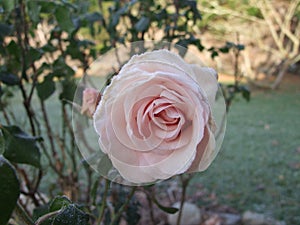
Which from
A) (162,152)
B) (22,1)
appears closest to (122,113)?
(162,152)

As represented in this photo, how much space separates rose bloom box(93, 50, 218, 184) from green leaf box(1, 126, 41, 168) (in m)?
0.28

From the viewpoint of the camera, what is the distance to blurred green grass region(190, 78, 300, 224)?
2.30m

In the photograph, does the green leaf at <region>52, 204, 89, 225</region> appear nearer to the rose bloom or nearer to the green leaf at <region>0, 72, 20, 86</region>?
the rose bloom

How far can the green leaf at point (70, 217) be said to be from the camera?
355 millimetres

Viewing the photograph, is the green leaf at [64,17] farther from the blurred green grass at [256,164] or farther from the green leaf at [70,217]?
the blurred green grass at [256,164]

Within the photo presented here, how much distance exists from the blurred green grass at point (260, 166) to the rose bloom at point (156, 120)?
1902 mm

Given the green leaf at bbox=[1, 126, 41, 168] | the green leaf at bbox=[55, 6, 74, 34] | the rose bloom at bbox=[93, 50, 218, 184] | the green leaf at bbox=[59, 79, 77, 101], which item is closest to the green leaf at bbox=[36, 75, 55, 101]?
the green leaf at bbox=[59, 79, 77, 101]

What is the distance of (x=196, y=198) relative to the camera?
241 centimetres

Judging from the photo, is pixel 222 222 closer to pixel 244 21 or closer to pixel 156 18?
pixel 156 18

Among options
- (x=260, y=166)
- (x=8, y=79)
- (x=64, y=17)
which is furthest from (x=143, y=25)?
(x=260, y=166)

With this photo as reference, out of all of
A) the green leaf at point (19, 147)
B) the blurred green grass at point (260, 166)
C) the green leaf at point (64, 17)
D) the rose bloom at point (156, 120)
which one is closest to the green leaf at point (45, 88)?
the green leaf at point (64, 17)

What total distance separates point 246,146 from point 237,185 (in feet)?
2.74

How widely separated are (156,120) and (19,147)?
12.8 inches

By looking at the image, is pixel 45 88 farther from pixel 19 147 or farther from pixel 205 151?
pixel 205 151
